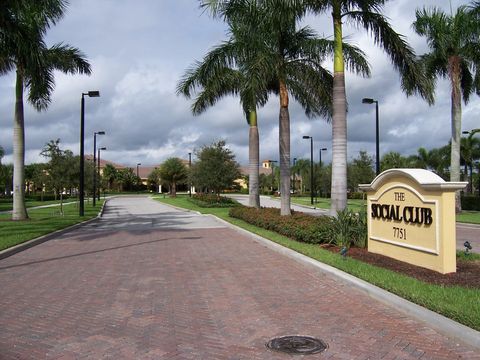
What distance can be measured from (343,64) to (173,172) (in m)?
62.3

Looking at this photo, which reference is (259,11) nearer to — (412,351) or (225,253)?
(225,253)

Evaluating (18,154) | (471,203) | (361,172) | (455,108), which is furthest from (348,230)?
(361,172)

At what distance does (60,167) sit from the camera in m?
29.0

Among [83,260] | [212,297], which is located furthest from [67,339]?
[83,260]

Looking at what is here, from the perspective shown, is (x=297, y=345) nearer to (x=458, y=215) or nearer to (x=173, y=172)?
(x=458, y=215)

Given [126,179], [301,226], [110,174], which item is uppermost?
[110,174]

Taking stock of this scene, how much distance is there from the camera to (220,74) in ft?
65.2

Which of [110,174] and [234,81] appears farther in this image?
[110,174]

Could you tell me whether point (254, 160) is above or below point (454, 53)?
below

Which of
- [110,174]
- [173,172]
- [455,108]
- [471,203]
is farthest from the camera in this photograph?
[110,174]

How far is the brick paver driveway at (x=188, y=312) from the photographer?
4945mm

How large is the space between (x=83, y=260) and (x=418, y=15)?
21017 millimetres

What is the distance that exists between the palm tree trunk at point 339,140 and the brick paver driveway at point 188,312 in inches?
123

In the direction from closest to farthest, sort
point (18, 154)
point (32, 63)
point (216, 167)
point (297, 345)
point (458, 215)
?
point (297, 345) → point (32, 63) → point (18, 154) → point (458, 215) → point (216, 167)
